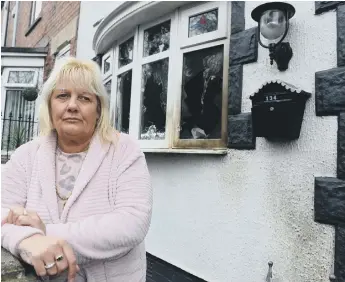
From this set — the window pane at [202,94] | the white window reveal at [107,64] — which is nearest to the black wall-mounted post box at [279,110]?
the window pane at [202,94]

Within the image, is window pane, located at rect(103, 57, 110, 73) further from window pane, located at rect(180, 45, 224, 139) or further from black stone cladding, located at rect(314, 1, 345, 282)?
black stone cladding, located at rect(314, 1, 345, 282)

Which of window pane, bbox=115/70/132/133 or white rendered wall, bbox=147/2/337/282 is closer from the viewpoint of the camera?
white rendered wall, bbox=147/2/337/282

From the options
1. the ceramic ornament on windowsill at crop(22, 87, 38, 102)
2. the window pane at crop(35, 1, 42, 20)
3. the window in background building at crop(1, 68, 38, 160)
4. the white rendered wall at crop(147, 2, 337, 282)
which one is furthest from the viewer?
the window pane at crop(35, 1, 42, 20)

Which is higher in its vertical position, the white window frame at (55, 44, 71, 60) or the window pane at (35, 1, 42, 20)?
the window pane at (35, 1, 42, 20)

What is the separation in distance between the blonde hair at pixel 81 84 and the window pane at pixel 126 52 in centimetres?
266

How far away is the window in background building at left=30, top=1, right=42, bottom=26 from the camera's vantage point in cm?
933

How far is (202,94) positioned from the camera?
3.14 m

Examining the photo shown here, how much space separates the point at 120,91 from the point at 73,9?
334 cm

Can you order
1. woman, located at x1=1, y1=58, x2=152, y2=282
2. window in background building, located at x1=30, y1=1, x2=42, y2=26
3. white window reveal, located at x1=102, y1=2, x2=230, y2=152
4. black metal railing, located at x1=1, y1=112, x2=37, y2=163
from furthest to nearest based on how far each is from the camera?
window in background building, located at x1=30, y1=1, x2=42, y2=26 < black metal railing, located at x1=1, y1=112, x2=37, y2=163 < white window reveal, located at x1=102, y1=2, x2=230, y2=152 < woman, located at x1=1, y1=58, x2=152, y2=282

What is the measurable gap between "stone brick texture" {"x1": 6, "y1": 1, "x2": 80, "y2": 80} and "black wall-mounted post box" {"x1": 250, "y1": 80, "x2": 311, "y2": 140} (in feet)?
16.5

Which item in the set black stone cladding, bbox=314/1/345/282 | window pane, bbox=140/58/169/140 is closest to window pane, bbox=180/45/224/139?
window pane, bbox=140/58/169/140

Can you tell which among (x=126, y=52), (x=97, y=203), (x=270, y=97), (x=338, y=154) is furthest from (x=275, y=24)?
(x=126, y=52)

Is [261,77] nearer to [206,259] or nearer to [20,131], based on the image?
[206,259]

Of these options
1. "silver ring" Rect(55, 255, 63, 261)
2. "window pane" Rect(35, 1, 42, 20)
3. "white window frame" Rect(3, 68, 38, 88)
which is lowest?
"silver ring" Rect(55, 255, 63, 261)
